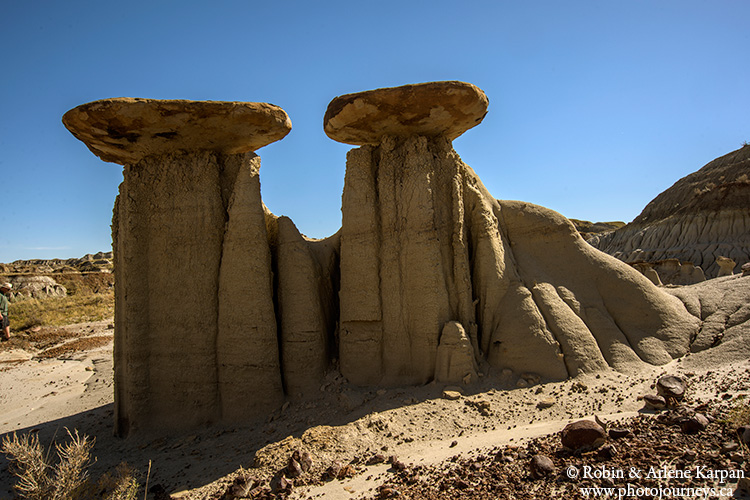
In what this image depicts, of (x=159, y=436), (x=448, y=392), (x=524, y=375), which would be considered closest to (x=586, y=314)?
(x=524, y=375)

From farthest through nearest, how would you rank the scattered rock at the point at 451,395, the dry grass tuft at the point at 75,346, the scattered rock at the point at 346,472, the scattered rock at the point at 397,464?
the dry grass tuft at the point at 75,346 → the scattered rock at the point at 451,395 → the scattered rock at the point at 346,472 → the scattered rock at the point at 397,464

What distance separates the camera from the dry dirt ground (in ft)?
11.7

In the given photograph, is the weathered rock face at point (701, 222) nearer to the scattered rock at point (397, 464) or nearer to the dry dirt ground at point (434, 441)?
the dry dirt ground at point (434, 441)

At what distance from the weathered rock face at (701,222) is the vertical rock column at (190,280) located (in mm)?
24058

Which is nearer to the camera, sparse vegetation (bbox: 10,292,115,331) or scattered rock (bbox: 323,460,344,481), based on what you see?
scattered rock (bbox: 323,460,344,481)

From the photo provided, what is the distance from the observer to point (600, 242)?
117 ft

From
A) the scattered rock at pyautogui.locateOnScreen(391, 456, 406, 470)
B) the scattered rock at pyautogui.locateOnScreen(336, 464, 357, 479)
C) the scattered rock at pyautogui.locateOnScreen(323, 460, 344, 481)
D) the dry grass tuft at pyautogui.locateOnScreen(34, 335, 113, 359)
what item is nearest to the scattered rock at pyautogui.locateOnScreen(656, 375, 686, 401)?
the scattered rock at pyautogui.locateOnScreen(391, 456, 406, 470)

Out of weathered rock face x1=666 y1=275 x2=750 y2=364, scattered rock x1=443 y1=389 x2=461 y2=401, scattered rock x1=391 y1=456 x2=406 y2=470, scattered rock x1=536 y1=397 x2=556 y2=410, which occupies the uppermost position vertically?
weathered rock face x1=666 y1=275 x2=750 y2=364

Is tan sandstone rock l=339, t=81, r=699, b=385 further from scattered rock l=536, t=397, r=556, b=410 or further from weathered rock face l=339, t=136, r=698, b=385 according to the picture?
scattered rock l=536, t=397, r=556, b=410

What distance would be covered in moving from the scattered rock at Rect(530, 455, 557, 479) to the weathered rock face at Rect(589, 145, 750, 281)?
23.8m

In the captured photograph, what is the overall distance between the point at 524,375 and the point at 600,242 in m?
33.8

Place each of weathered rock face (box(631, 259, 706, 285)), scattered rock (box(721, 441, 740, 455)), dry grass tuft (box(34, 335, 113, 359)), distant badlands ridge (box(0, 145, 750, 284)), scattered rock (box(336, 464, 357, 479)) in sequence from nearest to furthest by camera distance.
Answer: scattered rock (box(721, 441, 740, 455))
scattered rock (box(336, 464, 357, 479))
dry grass tuft (box(34, 335, 113, 359))
weathered rock face (box(631, 259, 706, 285))
distant badlands ridge (box(0, 145, 750, 284))

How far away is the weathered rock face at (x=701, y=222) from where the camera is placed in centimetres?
2412

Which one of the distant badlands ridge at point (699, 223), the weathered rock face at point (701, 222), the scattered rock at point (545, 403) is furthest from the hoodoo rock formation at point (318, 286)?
the weathered rock face at point (701, 222)
